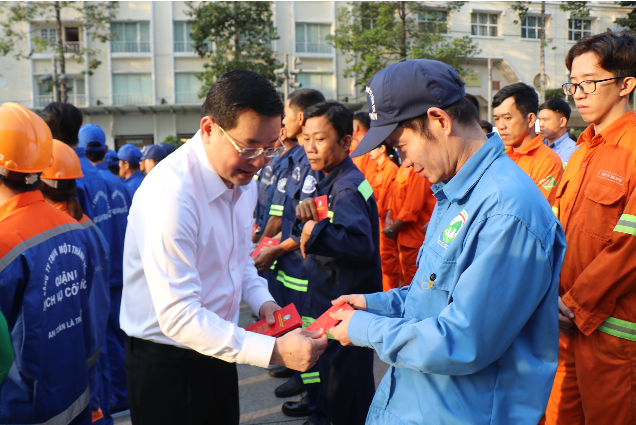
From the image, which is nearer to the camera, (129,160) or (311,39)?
(129,160)

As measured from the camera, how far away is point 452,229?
1606 millimetres

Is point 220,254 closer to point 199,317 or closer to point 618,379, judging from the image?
point 199,317

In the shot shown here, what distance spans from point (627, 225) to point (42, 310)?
2794 mm

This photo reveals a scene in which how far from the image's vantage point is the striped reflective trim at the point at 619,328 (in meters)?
2.39

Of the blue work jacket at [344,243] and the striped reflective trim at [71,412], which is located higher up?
the blue work jacket at [344,243]

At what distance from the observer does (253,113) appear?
2055mm

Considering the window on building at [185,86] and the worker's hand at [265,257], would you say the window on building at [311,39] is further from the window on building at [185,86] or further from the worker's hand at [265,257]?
the worker's hand at [265,257]

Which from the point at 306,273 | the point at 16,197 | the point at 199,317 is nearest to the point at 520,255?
the point at 199,317

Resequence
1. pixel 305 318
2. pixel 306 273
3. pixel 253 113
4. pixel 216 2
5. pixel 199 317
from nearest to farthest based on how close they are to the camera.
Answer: pixel 199 317
pixel 253 113
pixel 305 318
pixel 306 273
pixel 216 2

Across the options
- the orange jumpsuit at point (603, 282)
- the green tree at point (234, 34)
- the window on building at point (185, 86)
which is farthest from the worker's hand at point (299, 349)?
the window on building at point (185, 86)

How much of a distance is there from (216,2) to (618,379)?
107 feet

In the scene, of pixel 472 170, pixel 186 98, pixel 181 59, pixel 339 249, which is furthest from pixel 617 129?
pixel 181 59

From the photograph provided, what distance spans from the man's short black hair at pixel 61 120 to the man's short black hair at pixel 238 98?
289cm

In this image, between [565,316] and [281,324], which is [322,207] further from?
[565,316]
